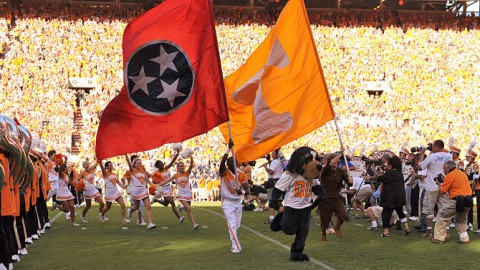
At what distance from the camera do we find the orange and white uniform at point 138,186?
59.2 feet

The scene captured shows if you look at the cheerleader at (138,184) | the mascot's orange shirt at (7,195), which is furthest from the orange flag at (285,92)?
the cheerleader at (138,184)

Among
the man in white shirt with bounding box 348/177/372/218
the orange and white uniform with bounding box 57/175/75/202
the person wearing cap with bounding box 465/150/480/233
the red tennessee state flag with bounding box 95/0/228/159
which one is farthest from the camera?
the man in white shirt with bounding box 348/177/372/218

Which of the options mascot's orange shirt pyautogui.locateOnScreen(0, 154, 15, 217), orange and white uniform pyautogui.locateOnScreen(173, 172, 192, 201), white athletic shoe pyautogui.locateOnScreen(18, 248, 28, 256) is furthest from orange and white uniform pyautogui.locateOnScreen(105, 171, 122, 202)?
mascot's orange shirt pyautogui.locateOnScreen(0, 154, 15, 217)

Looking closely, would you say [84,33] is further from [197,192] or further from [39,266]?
[39,266]

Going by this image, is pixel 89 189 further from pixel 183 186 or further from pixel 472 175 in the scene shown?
pixel 472 175

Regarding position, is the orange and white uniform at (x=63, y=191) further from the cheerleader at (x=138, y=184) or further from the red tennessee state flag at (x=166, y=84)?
the red tennessee state flag at (x=166, y=84)

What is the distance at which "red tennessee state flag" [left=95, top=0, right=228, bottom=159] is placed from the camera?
37.7 ft

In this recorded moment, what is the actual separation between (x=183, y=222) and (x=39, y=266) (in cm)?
843

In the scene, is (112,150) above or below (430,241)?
above

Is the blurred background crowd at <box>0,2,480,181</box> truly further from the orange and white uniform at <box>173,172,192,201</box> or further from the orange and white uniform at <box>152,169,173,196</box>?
the orange and white uniform at <box>173,172,192,201</box>

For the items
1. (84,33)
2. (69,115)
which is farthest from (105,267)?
(84,33)

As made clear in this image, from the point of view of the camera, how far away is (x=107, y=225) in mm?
19047

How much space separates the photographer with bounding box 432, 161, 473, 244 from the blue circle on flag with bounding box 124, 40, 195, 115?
478 cm

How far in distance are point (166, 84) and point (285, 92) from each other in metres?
2.19
